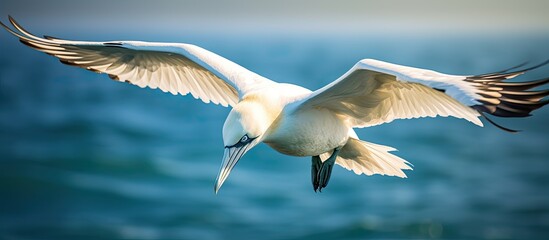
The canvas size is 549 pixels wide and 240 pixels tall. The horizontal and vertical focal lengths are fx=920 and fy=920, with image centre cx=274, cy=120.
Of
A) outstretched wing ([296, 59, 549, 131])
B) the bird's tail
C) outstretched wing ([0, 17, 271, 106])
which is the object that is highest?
outstretched wing ([0, 17, 271, 106])

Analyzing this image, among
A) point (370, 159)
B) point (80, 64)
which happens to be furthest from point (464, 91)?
point (80, 64)

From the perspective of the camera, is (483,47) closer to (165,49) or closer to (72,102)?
(72,102)

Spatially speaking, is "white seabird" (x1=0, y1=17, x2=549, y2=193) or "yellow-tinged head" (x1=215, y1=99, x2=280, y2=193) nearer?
"white seabird" (x1=0, y1=17, x2=549, y2=193)

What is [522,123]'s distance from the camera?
38938mm

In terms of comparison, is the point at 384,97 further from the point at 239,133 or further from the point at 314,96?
the point at 239,133

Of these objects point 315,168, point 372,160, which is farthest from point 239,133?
point 372,160

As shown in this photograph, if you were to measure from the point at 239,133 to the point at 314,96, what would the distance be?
613mm

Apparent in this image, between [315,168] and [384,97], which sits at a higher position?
[384,97]

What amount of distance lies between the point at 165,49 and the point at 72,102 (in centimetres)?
4385

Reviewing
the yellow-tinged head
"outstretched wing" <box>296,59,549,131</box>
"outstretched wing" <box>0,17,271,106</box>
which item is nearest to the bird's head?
the yellow-tinged head

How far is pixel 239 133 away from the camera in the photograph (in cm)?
626

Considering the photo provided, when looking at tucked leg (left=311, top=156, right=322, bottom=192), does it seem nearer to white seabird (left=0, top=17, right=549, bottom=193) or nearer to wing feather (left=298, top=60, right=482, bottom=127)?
white seabird (left=0, top=17, right=549, bottom=193)

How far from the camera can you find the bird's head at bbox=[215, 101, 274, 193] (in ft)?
20.5

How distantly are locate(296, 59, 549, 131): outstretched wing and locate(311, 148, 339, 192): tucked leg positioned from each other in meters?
0.39
